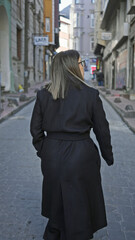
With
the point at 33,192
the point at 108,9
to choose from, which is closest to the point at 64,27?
the point at 108,9

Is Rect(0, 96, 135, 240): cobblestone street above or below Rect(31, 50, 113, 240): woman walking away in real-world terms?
below

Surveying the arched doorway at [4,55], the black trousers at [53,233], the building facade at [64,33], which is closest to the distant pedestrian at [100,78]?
the arched doorway at [4,55]

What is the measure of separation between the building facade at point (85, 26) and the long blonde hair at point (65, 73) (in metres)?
68.1

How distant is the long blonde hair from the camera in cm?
237

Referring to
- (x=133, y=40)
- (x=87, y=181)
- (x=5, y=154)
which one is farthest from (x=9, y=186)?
(x=133, y=40)

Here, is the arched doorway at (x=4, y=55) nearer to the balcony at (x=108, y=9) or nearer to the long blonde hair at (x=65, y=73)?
the balcony at (x=108, y=9)

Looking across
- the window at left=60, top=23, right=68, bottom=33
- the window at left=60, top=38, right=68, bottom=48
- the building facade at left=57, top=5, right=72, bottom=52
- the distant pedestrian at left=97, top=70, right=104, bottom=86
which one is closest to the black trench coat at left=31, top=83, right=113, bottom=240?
the distant pedestrian at left=97, top=70, right=104, bottom=86

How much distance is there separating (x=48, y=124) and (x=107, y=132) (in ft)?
1.52

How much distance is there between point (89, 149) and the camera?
2.44 metres

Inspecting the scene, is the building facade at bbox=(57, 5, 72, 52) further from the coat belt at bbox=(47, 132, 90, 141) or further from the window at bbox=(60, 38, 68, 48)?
the coat belt at bbox=(47, 132, 90, 141)

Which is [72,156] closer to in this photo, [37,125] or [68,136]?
[68,136]

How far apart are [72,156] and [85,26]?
7109 cm

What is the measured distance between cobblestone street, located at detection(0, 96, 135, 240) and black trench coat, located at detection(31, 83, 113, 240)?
0.82 metres

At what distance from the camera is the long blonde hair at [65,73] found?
237 centimetres
